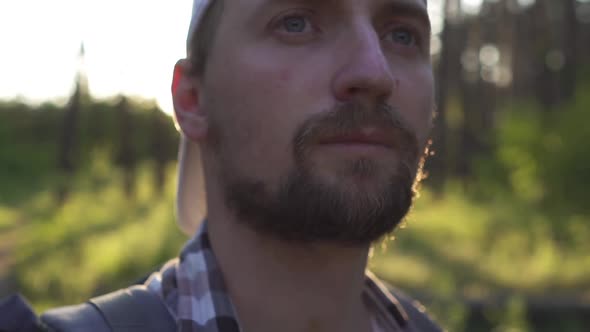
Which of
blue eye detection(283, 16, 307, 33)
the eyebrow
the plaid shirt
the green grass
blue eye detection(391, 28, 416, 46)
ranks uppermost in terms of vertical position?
the eyebrow

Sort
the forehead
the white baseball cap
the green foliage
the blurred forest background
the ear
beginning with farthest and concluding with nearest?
the green foliage
the blurred forest background
the white baseball cap
the ear
the forehead

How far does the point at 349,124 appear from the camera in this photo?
2219 millimetres

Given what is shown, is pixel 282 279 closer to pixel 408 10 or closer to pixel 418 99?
pixel 418 99

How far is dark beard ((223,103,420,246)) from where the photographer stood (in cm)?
221

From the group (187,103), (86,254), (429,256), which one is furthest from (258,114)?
(429,256)

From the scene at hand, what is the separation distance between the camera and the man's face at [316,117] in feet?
7.29

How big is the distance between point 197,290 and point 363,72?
83cm

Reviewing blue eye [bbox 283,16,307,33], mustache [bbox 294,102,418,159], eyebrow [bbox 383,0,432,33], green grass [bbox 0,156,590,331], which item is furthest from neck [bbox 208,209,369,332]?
green grass [bbox 0,156,590,331]

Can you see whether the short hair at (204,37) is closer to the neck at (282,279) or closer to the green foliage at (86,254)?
the neck at (282,279)

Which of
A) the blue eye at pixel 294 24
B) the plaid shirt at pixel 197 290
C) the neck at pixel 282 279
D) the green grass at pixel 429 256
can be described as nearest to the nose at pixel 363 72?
the blue eye at pixel 294 24

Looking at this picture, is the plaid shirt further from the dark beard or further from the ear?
the ear

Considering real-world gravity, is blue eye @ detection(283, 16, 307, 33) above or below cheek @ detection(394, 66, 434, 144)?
above

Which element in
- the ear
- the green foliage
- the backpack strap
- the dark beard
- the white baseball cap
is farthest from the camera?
the green foliage

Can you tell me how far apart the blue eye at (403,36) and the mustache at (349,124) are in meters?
0.31
